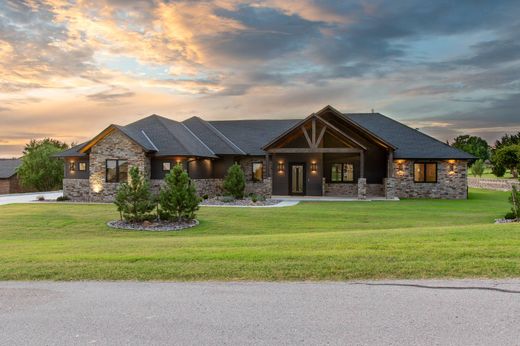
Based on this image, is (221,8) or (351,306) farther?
(221,8)

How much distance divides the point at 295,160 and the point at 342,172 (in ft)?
11.6

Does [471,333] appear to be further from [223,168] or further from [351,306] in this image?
[223,168]

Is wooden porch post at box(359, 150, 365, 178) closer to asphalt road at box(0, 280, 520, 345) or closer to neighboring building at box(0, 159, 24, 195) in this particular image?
asphalt road at box(0, 280, 520, 345)

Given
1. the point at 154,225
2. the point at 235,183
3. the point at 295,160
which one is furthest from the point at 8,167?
the point at 154,225

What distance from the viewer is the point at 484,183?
134 feet

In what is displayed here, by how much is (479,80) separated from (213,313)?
2880cm

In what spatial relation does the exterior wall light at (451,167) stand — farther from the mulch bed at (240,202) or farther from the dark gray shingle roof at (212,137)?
the dark gray shingle roof at (212,137)

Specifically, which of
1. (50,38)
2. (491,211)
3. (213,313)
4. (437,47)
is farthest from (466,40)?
(213,313)

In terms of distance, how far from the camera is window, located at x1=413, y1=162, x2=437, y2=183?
2891 cm

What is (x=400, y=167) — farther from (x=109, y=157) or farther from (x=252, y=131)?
(x=109, y=157)

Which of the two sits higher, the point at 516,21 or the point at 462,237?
the point at 516,21

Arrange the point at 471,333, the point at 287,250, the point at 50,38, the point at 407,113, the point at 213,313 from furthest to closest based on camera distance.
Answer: the point at 407,113, the point at 50,38, the point at 287,250, the point at 213,313, the point at 471,333

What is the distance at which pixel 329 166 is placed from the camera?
29.8 m

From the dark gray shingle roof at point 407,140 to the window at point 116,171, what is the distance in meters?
17.2
